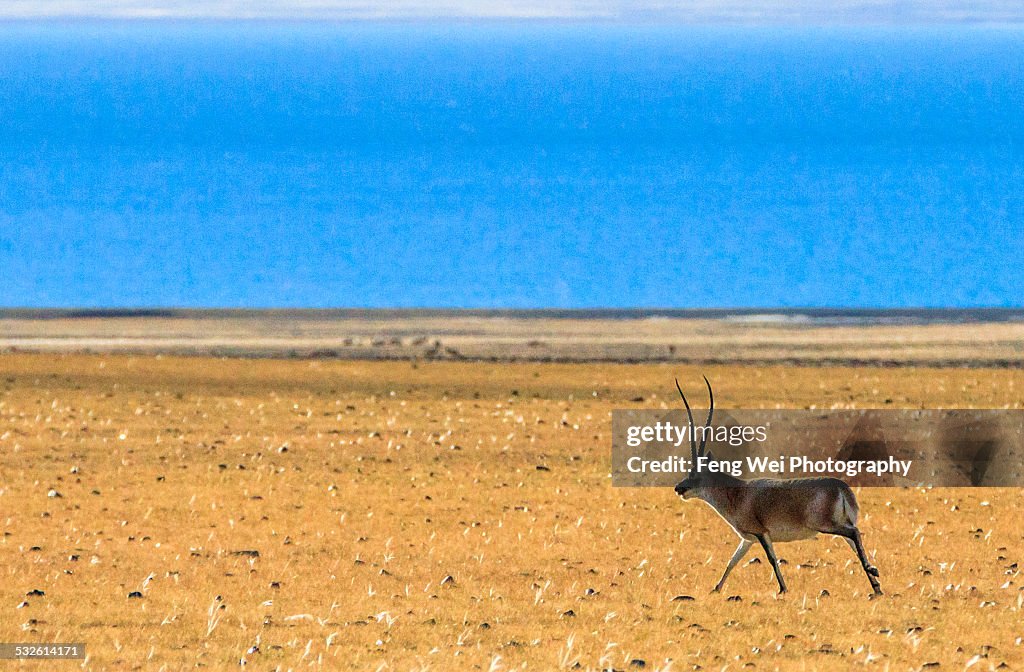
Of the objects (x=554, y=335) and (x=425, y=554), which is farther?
(x=554, y=335)

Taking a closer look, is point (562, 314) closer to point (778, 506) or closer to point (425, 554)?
point (425, 554)

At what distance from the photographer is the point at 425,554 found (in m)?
14.5

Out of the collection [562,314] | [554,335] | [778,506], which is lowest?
[778,506]

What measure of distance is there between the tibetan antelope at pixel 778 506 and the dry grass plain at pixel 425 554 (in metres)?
0.67

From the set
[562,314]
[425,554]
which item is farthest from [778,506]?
[562,314]

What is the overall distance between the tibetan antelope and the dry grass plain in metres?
0.67

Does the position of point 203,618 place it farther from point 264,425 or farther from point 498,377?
point 498,377

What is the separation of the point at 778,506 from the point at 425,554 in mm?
4680

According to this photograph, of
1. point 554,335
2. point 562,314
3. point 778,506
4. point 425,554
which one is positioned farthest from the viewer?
point 562,314

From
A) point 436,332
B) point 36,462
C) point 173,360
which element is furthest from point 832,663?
point 436,332

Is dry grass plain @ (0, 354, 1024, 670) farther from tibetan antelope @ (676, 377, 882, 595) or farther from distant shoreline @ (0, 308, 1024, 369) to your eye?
distant shoreline @ (0, 308, 1024, 369)

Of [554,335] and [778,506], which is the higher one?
[554,335]

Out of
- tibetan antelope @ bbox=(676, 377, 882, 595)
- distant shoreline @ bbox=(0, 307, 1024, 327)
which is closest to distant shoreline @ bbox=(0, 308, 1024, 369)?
distant shoreline @ bbox=(0, 307, 1024, 327)

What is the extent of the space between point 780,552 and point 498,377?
64.8 feet
